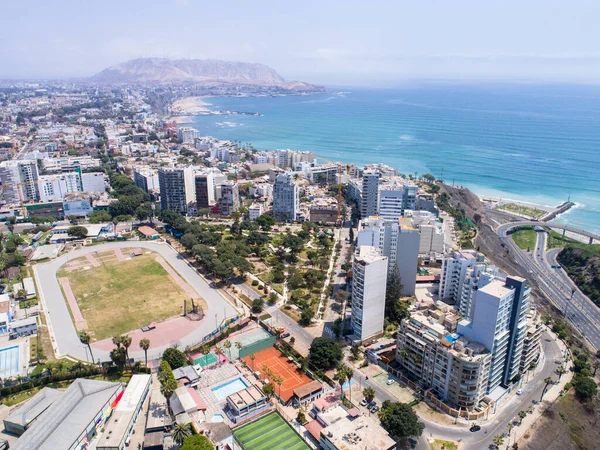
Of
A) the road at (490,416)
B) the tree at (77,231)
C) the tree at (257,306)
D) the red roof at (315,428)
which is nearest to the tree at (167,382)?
the red roof at (315,428)

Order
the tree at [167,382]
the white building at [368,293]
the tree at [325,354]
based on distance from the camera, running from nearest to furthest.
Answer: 1. the tree at [167,382]
2. the tree at [325,354]
3. the white building at [368,293]

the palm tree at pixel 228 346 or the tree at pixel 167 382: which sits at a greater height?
the tree at pixel 167 382

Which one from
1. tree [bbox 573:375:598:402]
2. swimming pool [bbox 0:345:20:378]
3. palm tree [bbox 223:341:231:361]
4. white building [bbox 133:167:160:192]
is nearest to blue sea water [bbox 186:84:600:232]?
white building [bbox 133:167:160:192]

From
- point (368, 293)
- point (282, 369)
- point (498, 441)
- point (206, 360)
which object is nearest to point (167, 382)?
point (206, 360)

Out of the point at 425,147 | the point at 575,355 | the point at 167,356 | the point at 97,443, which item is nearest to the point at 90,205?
the point at 167,356

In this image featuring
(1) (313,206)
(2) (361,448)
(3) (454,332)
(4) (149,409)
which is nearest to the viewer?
(2) (361,448)

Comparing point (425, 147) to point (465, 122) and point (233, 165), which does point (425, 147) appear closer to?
point (465, 122)

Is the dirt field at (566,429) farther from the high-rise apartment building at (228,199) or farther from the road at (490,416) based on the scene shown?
the high-rise apartment building at (228,199)
